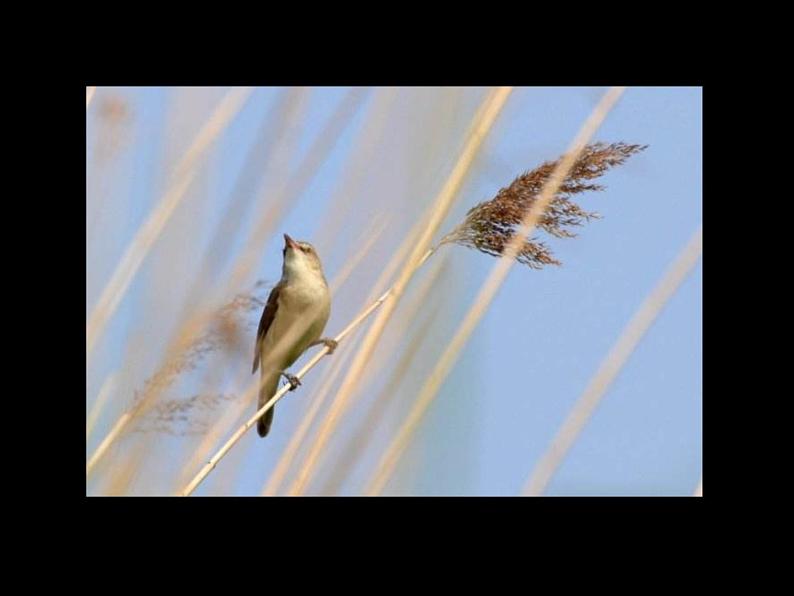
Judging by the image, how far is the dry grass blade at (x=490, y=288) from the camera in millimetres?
2021

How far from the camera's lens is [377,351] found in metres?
2.24

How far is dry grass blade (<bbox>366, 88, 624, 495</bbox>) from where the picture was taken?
6.63 feet

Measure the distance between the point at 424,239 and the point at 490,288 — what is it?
19cm

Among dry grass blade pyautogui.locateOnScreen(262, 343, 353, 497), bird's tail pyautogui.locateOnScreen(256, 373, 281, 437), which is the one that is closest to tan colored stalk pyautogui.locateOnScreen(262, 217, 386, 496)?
dry grass blade pyautogui.locateOnScreen(262, 343, 353, 497)

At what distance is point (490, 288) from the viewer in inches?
85.8

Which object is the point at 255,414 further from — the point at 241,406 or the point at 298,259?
the point at 298,259

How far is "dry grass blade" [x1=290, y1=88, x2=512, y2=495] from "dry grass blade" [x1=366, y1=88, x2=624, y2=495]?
151mm

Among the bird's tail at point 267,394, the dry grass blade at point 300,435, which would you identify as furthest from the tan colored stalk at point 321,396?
the bird's tail at point 267,394

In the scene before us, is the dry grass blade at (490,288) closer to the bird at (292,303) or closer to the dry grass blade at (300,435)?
the dry grass blade at (300,435)

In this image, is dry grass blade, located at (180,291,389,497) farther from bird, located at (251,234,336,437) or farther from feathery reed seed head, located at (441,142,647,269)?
bird, located at (251,234,336,437)

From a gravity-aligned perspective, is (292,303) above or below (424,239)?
above

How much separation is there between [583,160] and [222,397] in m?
1.03

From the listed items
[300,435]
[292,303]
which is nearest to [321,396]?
[300,435]

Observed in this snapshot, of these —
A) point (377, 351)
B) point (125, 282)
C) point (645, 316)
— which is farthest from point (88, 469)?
point (645, 316)
